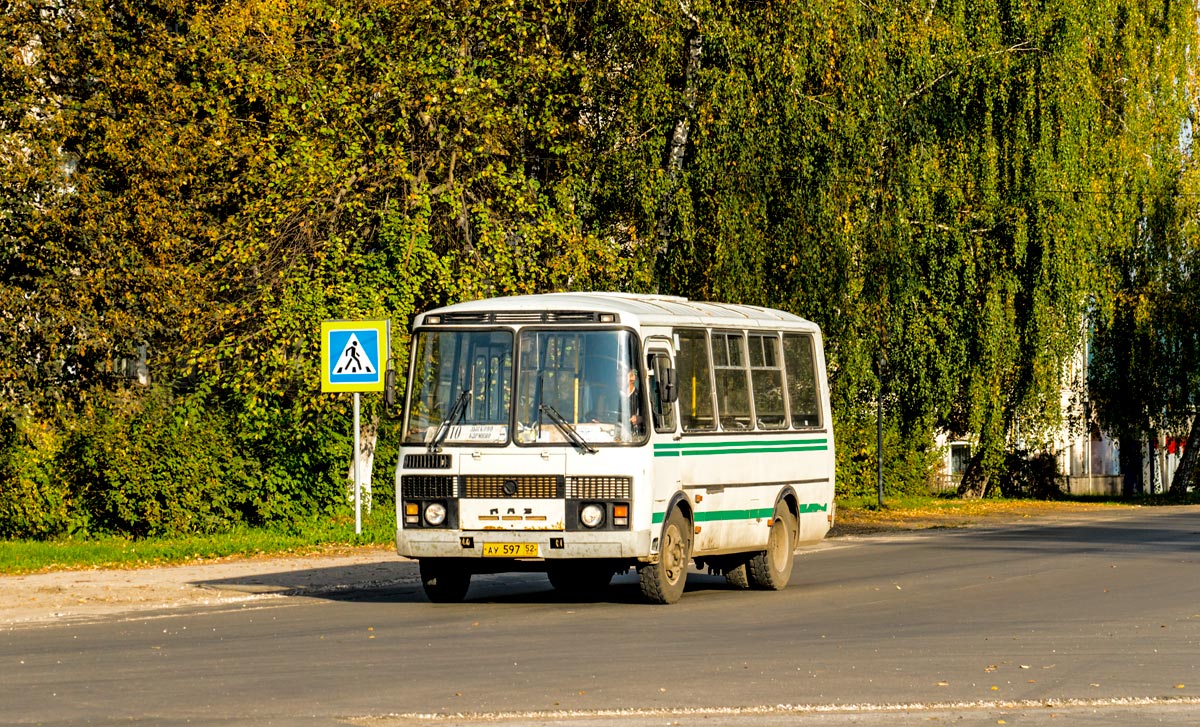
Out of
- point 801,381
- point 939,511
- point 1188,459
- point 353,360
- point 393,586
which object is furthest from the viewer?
point 1188,459

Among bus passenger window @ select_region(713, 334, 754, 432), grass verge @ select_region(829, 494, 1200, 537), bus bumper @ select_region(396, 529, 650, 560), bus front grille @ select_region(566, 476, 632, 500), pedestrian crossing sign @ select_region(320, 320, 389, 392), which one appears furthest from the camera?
grass verge @ select_region(829, 494, 1200, 537)

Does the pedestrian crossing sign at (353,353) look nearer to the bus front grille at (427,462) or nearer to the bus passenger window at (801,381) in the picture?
the bus passenger window at (801,381)

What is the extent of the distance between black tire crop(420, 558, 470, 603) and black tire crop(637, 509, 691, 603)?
180 cm

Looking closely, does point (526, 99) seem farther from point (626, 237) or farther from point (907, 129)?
point (907, 129)

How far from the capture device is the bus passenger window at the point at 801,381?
22.0 meters

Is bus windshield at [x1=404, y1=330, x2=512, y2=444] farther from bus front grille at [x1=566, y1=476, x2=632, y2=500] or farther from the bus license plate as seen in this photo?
the bus license plate

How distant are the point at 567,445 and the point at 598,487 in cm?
A: 49

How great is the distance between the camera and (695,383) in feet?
65.0

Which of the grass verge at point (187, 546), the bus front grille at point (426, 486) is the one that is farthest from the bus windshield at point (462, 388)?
the grass verge at point (187, 546)

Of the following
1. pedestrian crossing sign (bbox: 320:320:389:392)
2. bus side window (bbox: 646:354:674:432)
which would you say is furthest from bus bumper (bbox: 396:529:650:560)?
pedestrian crossing sign (bbox: 320:320:389:392)

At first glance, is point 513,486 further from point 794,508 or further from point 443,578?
point 794,508

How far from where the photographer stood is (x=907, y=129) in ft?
122

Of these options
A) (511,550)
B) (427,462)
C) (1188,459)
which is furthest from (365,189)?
(1188,459)

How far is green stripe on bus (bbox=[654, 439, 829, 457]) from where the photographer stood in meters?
18.9
